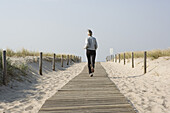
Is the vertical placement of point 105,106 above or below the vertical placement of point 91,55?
below

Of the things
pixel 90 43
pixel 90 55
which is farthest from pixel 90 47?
pixel 90 55

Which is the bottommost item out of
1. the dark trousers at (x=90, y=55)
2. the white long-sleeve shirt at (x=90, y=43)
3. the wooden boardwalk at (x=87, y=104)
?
the wooden boardwalk at (x=87, y=104)

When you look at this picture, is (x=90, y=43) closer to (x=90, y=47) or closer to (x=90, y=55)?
(x=90, y=47)

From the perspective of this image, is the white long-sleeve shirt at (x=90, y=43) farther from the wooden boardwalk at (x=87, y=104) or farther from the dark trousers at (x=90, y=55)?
the wooden boardwalk at (x=87, y=104)

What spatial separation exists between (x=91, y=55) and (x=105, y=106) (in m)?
5.32

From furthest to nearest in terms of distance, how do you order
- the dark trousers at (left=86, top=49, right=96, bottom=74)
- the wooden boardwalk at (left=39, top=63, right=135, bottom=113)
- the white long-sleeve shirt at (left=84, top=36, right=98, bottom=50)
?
the dark trousers at (left=86, top=49, right=96, bottom=74)
the white long-sleeve shirt at (left=84, top=36, right=98, bottom=50)
the wooden boardwalk at (left=39, top=63, right=135, bottom=113)

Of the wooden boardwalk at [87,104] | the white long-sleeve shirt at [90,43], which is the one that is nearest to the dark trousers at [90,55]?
the white long-sleeve shirt at [90,43]

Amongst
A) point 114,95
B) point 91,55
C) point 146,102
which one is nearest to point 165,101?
point 146,102

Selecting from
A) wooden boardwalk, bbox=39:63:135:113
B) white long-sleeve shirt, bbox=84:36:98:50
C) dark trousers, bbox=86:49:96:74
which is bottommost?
wooden boardwalk, bbox=39:63:135:113

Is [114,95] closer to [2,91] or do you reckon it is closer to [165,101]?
[165,101]

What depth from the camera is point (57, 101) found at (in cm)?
496

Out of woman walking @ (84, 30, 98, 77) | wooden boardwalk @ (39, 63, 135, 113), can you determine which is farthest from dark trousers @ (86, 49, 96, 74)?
wooden boardwalk @ (39, 63, 135, 113)

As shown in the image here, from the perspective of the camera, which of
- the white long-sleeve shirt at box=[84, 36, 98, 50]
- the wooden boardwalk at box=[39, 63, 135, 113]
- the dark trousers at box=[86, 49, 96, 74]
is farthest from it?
the dark trousers at box=[86, 49, 96, 74]

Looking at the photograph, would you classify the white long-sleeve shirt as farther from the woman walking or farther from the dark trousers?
the dark trousers
